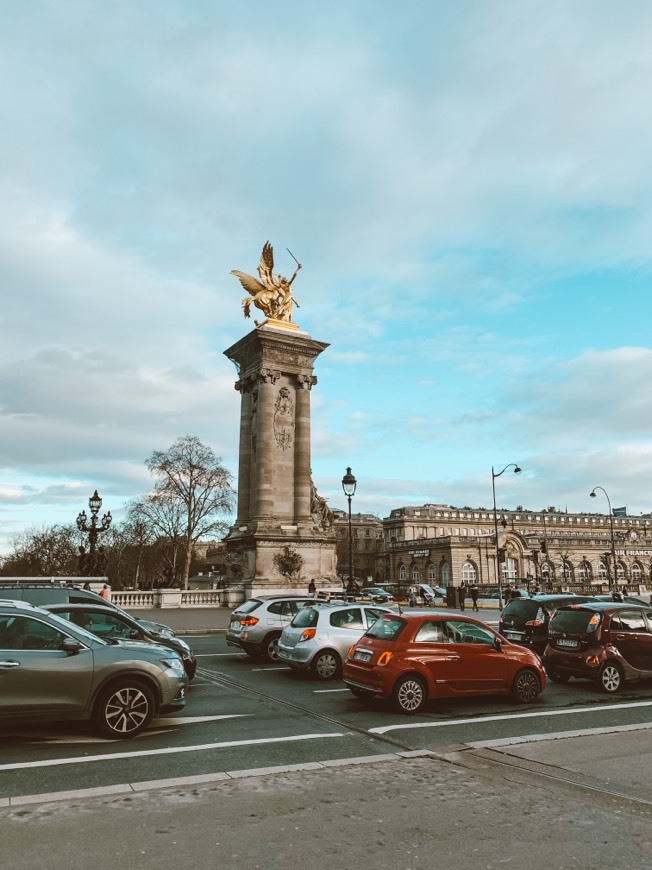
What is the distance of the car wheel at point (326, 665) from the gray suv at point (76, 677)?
5.44 meters

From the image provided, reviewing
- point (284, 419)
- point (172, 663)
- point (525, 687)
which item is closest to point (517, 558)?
point (284, 419)

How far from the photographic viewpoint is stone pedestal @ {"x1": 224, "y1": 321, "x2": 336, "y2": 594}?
4128 centimetres

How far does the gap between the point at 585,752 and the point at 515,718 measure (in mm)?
2241

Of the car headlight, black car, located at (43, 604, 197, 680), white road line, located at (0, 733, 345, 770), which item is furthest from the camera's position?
black car, located at (43, 604, 197, 680)

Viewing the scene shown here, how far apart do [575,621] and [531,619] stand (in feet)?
14.9

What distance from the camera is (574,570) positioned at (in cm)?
10888

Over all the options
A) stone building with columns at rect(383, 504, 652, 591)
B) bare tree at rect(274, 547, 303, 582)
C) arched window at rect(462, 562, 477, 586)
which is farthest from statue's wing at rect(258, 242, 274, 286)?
arched window at rect(462, 562, 477, 586)

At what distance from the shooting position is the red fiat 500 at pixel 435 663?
10836 mm

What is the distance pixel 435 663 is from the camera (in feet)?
36.3

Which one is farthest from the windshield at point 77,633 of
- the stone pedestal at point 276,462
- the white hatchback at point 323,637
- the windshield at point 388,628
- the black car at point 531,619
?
the stone pedestal at point 276,462

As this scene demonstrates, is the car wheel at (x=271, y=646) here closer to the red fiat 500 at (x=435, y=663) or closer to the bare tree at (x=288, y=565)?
the red fiat 500 at (x=435, y=663)

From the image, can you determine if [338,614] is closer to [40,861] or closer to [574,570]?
[40,861]

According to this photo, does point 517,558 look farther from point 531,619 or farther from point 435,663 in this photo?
point 435,663

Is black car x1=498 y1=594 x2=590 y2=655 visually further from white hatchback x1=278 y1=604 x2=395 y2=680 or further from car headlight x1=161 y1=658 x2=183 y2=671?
car headlight x1=161 y1=658 x2=183 y2=671
